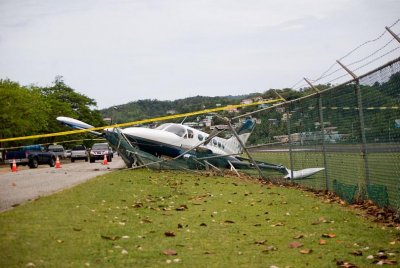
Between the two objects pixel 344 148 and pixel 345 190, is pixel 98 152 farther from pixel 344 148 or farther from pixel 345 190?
pixel 345 190

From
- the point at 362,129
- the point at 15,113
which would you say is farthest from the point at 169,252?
the point at 15,113

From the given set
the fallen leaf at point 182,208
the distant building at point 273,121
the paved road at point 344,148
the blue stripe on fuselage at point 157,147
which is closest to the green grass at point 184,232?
the fallen leaf at point 182,208

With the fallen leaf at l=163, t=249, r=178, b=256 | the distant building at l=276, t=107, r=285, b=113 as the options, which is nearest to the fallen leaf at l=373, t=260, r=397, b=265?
the fallen leaf at l=163, t=249, r=178, b=256

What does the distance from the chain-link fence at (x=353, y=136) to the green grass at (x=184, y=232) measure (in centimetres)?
73

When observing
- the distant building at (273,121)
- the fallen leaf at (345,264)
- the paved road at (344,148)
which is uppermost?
the distant building at (273,121)

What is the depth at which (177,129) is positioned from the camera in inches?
905

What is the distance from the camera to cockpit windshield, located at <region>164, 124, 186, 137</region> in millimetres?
22750

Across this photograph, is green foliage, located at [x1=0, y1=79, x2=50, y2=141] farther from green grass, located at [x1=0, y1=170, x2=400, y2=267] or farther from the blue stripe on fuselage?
green grass, located at [x1=0, y1=170, x2=400, y2=267]

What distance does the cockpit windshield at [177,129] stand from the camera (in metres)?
22.8

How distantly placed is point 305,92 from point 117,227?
28.5ft

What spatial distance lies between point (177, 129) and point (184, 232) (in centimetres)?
1597

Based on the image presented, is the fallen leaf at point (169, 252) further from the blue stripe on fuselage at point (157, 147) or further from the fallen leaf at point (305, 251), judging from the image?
the blue stripe on fuselage at point (157, 147)

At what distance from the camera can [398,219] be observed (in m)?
7.54

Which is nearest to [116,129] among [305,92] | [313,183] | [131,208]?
[305,92]
